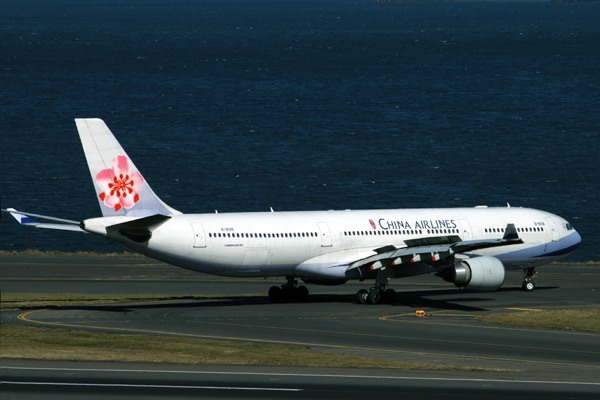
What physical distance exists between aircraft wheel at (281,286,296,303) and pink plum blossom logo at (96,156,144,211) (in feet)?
34.3

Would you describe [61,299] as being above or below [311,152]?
below

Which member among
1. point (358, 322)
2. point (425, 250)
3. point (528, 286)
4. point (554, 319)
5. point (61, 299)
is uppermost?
point (425, 250)

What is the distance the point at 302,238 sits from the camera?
51156 mm

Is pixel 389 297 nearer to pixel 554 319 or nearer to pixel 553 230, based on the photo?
pixel 554 319

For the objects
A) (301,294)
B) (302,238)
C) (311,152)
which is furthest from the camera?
(311,152)

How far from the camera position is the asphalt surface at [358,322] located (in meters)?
29.2

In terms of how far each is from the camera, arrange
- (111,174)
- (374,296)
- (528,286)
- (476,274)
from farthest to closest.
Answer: (528,286) < (374,296) < (476,274) < (111,174)

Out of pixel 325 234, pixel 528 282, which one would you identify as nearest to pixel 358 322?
pixel 325 234

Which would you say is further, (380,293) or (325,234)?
(380,293)

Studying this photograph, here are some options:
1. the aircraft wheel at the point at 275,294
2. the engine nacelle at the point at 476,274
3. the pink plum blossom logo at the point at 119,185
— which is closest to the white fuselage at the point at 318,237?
the pink plum blossom logo at the point at 119,185

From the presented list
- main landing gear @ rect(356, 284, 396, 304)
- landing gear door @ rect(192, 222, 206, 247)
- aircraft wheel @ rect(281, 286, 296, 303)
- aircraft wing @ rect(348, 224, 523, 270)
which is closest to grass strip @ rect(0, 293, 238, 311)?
aircraft wheel @ rect(281, 286, 296, 303)

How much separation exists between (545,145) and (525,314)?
354 feet

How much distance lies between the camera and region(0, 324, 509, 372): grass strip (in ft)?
107

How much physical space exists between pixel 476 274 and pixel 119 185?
62.1 ft
